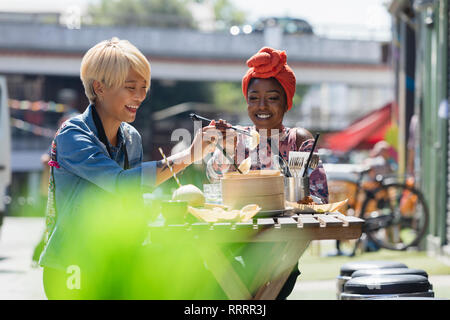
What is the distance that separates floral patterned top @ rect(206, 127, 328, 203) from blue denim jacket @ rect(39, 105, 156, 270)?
0.65 meters

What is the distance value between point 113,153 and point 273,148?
97 cm

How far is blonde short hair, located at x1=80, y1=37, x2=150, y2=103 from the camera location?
285cm

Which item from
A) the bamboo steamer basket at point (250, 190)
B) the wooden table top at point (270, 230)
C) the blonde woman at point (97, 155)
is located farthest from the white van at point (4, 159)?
the wooden table top at point (270, 230)

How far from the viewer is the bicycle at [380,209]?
27.6 feet

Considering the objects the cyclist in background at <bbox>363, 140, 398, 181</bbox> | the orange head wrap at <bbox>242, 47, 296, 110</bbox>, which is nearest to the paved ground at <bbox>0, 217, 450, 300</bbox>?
the orange head wrap at <bbox>242, 47, 296, 110</bbox>

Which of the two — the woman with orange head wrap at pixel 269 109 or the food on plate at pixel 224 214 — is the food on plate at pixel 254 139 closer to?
the woman with orange head wrap at pixel 269 109

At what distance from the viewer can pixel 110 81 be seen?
9.39 feet

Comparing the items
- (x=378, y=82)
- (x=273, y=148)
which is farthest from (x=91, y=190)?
(x=378, y=82)

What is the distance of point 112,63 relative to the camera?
9.36 feet

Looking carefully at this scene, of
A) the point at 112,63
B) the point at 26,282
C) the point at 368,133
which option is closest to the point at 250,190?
the point at 112,63

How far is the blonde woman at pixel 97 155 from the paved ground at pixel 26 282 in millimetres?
3080

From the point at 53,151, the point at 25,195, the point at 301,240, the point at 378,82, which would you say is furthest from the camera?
the point at 378,82

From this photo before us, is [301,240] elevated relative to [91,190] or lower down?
lower down
